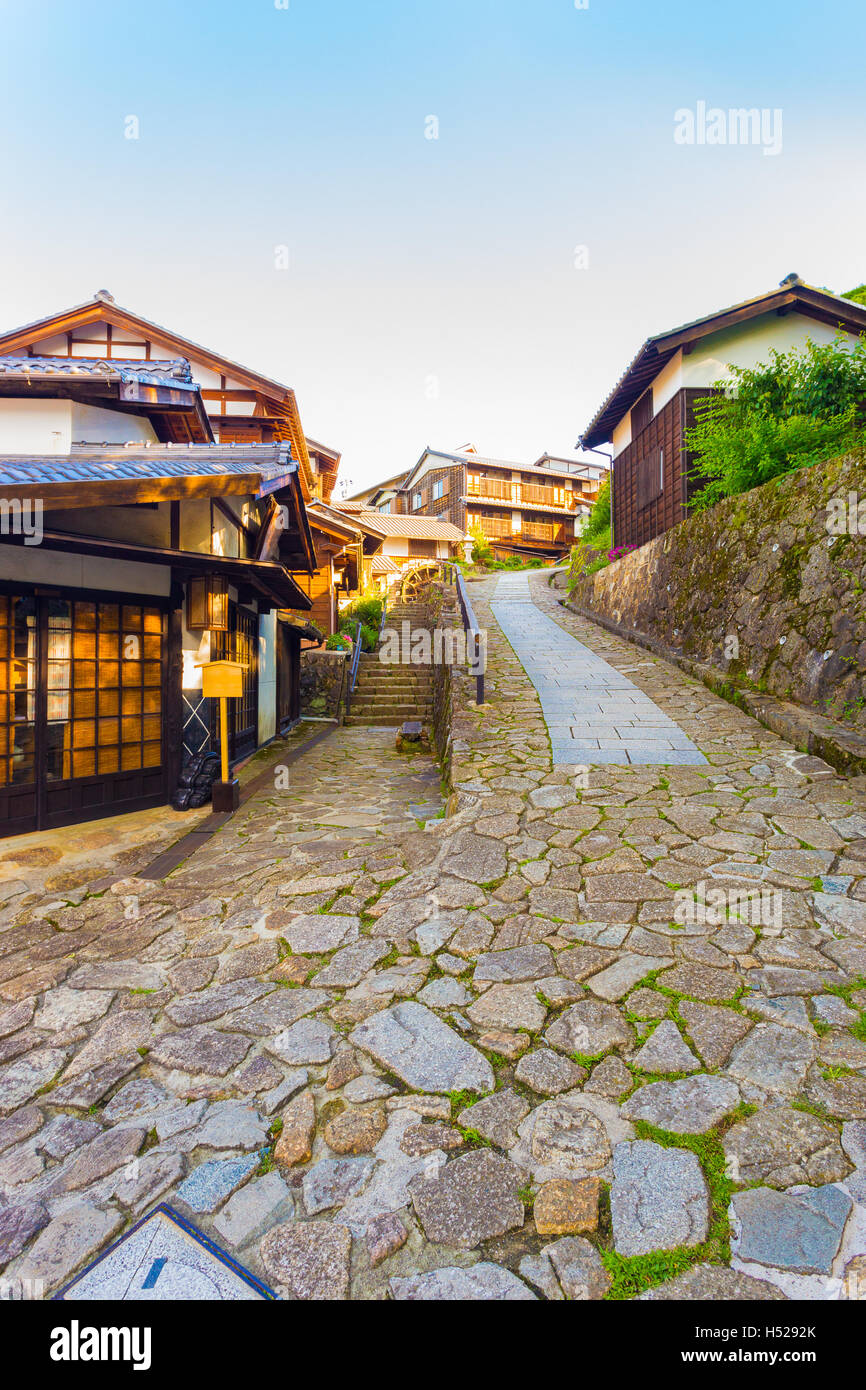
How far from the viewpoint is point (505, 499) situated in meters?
43.7

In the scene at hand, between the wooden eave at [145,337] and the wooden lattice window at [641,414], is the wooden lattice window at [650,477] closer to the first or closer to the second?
the wooden lattice window at [641,414]

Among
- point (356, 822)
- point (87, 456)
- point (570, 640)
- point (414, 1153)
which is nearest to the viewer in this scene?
Result: point (414, 1153)

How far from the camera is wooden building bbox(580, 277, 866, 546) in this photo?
14469mm

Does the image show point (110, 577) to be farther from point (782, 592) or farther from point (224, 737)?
point (782, 592)

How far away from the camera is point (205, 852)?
20.5ft

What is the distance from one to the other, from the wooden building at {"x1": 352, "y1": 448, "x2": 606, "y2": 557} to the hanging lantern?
118ft

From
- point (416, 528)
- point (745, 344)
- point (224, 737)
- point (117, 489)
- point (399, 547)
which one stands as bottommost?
point (224, 737)

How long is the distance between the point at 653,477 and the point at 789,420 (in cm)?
801

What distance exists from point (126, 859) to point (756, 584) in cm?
1003

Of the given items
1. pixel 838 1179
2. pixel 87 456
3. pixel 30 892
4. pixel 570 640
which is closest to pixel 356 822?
pixel 30 892

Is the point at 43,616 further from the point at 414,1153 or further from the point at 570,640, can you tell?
the point at 570,640

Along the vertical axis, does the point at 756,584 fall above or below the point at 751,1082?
above

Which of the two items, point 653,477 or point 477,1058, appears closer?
point 477,1058

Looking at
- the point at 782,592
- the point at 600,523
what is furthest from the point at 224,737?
the point at 600,523
